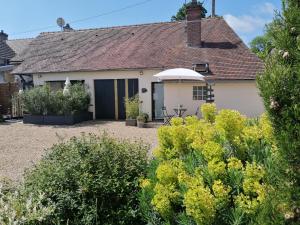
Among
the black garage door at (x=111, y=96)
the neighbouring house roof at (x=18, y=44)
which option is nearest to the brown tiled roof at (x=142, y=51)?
the black garage door at (x=111, y=96)

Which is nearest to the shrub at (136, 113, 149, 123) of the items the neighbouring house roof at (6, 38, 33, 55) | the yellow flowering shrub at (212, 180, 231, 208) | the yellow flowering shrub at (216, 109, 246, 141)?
the yellow flowering shrub at (216, 109, 246, 141)

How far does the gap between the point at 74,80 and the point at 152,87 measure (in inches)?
195

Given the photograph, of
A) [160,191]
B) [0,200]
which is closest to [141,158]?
[160,191]

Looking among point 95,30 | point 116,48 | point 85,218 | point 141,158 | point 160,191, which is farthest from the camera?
point 95,30

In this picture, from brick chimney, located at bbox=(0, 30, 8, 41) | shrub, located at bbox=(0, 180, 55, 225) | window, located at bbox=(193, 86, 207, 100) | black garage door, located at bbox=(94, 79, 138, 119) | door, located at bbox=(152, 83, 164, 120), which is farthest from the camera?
brick chimney, located at bbox=(0, 30, 8, 41)

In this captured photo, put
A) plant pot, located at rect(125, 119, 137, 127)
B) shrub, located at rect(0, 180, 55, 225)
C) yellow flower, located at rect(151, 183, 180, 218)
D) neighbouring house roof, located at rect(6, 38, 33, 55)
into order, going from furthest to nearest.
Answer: neighbouring house roof, located at rect(6, 38, 33, 55), plant pot, located at rect(125, 119, 137, 127), shrub, located at rect(0, 180, 55, 225), yellow flower, located at rect(151, 183, 180, 218)

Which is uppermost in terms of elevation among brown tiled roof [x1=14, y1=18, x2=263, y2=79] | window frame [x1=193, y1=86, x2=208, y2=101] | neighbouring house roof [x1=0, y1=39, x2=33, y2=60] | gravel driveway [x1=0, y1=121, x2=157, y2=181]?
neighbouring house roof [x1=0, y1=39, x2=33, y2=60]

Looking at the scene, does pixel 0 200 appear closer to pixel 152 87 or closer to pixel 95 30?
pixel 152 87

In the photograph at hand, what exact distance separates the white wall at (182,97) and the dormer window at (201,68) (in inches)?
28.9

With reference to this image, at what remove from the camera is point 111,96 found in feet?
61.1

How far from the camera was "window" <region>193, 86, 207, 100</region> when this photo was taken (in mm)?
16656

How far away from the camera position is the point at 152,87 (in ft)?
57.2

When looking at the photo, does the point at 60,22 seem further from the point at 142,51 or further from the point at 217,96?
the point at 217,96

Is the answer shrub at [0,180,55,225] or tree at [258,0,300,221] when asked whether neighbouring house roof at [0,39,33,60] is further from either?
tree at [258,0,300,221]
